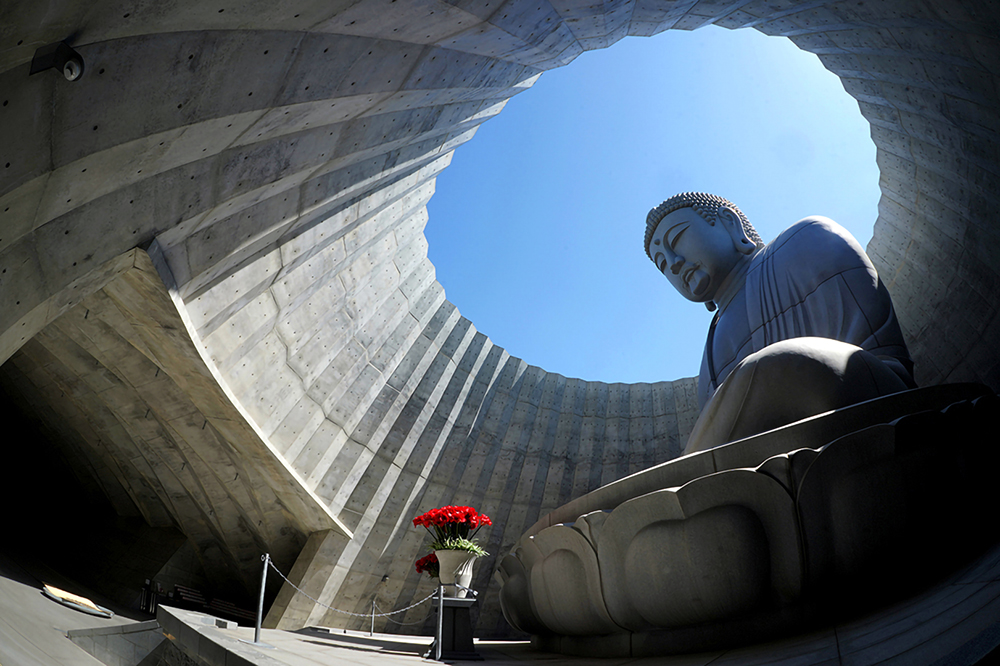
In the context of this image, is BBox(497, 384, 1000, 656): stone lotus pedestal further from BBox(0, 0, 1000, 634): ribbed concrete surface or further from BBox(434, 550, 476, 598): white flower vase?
BBox(0, 0, 1000, 634): ribbed concrete surface

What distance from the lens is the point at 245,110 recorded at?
3607 millimetres

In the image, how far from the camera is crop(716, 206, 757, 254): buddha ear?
625cm

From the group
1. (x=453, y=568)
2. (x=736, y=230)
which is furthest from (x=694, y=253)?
(x=453, y=568)

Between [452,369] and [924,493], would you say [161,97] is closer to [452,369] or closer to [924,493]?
[924,493]

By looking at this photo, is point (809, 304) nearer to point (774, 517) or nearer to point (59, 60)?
point (774, 517)

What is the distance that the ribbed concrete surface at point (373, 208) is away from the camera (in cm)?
308

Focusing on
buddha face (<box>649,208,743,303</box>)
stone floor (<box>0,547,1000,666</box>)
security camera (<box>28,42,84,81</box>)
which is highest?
buddha face (<box>649,208,743,303</box>)

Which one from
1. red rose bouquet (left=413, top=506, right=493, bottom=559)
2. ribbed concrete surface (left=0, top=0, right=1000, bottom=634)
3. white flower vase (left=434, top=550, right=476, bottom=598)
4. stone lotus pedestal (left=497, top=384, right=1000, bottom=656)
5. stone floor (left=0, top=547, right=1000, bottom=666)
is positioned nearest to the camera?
stone floor (left=0, top=547, right=1000, bottom=666)

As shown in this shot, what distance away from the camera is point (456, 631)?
400 cm

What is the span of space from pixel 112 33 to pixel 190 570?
23.3 ft

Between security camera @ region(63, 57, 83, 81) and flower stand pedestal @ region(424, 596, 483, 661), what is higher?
security camera @ region(63, 57, 83, 81)

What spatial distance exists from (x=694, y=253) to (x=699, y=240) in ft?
0.50

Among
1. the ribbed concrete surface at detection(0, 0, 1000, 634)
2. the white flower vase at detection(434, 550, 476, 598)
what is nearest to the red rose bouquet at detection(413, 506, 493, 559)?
the white flower vase at detection(434, 550, 476, 598)

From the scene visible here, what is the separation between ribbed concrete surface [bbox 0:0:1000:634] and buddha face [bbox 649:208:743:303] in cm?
203
